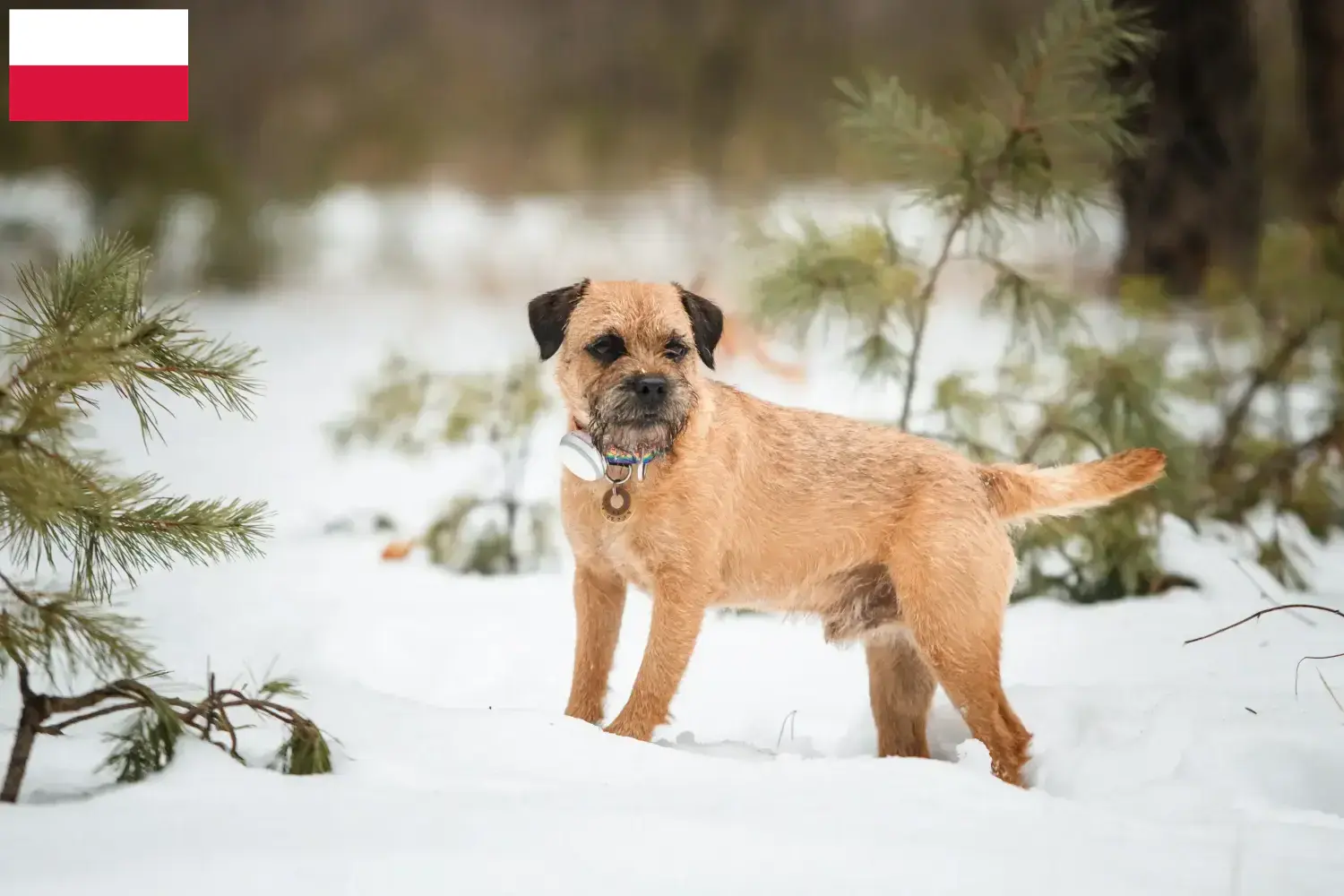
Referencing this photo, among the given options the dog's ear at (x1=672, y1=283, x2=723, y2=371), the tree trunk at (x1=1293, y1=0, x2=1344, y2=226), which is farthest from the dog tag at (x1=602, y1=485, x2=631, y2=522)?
the tree trunk at (x1=1293, y1=0, x2=1344, y2=226)

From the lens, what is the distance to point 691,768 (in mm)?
2707

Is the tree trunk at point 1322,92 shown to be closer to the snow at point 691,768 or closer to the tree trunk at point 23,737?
the snow at point 691,768

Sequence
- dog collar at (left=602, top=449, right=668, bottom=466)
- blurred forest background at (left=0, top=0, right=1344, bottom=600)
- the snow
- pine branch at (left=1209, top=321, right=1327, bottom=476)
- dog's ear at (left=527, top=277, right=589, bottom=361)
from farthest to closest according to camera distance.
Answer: pine branch at (left=1209, top=321, right=1327, bottom=476), blurred forest background at (left=0, top=0, right=1344, bottom=600), dog's ear at (left=527, top=277, right=589, bottom=361), dog collar at (left=602, top=449, right=668, bottom=466), the snow

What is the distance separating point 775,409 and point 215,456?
337cm

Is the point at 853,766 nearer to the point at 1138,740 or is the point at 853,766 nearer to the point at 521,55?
the point at 1138,740

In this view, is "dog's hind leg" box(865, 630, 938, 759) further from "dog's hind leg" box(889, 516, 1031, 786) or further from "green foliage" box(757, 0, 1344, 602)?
"green foliage" box(757, 0, 1344, 602)

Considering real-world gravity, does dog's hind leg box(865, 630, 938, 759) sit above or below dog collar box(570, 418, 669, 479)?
below

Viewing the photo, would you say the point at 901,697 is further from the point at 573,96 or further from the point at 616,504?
the point at 573,96

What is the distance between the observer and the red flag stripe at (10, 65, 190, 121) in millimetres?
4488

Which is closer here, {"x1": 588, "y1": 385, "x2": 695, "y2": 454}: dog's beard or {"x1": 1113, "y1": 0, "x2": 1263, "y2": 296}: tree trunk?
{"x1": 588, "y1": 385, "x2": 695, "y2": 454}: dog's beard

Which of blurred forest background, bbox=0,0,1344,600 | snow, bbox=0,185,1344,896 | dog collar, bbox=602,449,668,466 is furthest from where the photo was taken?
blurred forest background, bbox=0,0,1344,600

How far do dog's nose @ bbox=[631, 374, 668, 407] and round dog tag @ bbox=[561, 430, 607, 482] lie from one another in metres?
0.19

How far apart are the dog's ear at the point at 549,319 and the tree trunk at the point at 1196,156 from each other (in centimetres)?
556

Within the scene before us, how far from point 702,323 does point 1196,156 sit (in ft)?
19.3
